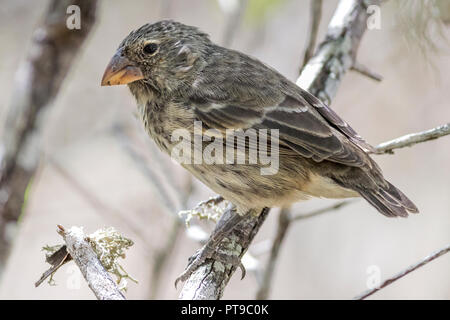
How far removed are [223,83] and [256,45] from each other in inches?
91.1

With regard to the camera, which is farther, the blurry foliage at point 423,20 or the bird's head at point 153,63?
the bird's head at point 153,63

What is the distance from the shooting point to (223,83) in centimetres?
375

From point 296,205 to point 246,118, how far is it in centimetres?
273

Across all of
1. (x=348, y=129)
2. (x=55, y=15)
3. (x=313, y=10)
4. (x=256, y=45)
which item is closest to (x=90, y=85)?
(x=256, y=45)

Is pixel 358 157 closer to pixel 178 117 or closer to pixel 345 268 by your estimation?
pixel 178 117

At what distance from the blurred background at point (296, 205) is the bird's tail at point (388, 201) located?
8.23ft

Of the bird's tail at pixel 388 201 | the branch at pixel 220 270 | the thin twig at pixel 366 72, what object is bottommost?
the branch at pixel 220 270

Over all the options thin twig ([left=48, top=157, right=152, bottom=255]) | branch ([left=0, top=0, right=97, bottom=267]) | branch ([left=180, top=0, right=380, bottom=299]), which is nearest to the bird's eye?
branch ([left=0, top=0, right=97, bottom=267])

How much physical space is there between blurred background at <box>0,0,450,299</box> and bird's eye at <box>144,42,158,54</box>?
7.00ft

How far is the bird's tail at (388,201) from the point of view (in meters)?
3.44

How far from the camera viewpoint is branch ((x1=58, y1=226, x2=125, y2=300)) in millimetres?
2609

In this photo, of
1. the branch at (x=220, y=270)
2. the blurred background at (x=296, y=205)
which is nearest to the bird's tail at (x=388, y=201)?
the branch at (x=220, y=270)

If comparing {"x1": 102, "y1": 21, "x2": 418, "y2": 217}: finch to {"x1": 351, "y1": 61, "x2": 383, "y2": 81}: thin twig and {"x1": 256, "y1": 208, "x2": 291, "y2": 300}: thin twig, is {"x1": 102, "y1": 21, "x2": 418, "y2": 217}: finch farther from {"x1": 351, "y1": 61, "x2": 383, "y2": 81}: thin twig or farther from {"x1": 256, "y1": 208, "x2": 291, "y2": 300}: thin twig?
{"x1": 351, "y1": 61, "x2": 383, "y2": 81}: thin twig

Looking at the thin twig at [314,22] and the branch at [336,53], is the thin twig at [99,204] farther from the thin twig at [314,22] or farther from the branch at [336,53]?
the thin twig at [314,22]
